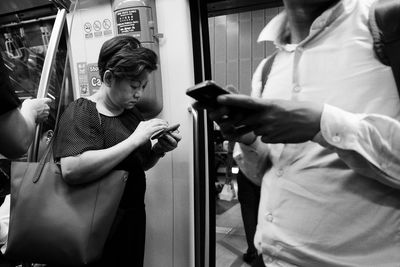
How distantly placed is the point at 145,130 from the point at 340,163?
0.85 metres

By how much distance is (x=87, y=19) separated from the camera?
2096 mm

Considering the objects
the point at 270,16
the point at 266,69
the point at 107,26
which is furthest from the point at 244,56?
the point at 266,69

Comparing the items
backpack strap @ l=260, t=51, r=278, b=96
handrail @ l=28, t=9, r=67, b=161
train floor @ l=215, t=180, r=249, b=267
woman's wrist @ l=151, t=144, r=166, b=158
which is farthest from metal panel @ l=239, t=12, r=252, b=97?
backpack strap @ l=260, t=51, r=278, b=96

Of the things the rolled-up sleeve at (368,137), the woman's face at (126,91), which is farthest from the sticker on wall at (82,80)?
the rolled-up sleeve at (368,137)

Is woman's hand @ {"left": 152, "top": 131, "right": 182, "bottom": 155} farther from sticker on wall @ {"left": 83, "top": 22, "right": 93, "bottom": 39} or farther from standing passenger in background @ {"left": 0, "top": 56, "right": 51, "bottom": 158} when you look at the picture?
sticker on wall @ {"left": 83, "top": 22, "right": 93, "bottom": 39}

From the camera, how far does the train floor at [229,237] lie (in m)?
2.93

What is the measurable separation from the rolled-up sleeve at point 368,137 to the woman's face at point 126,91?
0.96 metres

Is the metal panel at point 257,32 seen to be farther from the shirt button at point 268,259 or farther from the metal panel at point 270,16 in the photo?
the shirt button at point 268,259

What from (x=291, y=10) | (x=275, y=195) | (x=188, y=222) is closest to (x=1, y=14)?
(x=188, y=222)

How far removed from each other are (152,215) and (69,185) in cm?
95

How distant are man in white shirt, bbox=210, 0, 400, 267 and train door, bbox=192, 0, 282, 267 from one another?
1215mm

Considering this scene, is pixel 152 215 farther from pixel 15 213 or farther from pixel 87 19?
pixel 87 19

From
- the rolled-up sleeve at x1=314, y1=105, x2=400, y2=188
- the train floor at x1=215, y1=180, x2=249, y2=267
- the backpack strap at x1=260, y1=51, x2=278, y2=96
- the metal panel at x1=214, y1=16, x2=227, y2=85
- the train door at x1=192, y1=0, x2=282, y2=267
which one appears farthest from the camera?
the metal panel at x1=214, y1=16, x2=227, y2=85

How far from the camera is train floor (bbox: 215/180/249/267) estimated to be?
116 inches
